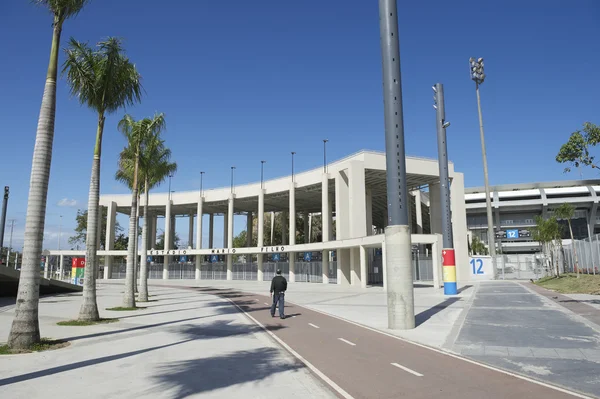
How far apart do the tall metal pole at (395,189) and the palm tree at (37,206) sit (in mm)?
9664

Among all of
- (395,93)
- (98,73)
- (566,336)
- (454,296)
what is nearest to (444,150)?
(454,296)

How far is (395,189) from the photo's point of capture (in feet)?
47.4

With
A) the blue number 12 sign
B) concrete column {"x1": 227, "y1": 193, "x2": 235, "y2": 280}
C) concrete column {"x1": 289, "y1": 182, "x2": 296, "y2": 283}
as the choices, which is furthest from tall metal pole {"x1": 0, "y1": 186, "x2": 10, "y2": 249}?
the blue number 12 sign

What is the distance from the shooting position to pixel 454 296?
26641 millimetres

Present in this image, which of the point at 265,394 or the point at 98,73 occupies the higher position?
the point at 98,73

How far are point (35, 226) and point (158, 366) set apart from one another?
16.6 feet

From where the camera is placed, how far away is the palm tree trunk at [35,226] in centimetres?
1055

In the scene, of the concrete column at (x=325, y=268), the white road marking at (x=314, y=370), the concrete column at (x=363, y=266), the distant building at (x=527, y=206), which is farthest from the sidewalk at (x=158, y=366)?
the distant building at (x=527, y=206)

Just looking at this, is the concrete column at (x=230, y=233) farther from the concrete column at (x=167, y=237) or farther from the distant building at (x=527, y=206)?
the distant building at (x=527, y=206)

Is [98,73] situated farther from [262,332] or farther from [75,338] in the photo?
[262,332]

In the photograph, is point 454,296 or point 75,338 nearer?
point 75,338

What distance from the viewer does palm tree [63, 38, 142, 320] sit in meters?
15.3

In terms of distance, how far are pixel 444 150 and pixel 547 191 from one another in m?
77.5

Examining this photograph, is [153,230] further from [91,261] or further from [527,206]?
[527,206]
